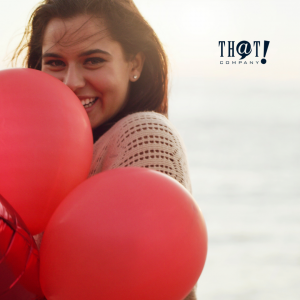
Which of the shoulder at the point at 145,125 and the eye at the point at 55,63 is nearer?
the shoulder at the point at 145,125

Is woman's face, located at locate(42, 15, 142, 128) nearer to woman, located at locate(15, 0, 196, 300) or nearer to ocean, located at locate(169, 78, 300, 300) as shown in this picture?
woman, located at locate(15, 0, 196, 300)

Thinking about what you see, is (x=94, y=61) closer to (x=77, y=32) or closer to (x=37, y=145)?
(x=77, y=32)

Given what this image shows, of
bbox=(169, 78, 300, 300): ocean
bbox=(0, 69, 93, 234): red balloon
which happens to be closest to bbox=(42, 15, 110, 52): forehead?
bbox=(0, 69, 93, 234): red balloon

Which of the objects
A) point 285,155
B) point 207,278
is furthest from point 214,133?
point 207,278

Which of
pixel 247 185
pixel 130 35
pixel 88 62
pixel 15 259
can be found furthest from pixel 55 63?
pixel 247 185

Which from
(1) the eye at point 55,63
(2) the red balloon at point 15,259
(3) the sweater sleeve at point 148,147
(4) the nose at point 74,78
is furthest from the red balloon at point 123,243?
(1) the eye at point 55,63

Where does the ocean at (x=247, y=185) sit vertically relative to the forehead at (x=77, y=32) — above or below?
below

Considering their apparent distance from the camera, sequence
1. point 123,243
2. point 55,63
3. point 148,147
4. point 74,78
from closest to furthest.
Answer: point 123,243
point 148,147
point 74,78
point 55,63

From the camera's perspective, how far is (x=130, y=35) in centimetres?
159

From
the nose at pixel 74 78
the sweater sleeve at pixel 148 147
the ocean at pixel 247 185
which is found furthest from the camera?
the ocean at pixel 247 185

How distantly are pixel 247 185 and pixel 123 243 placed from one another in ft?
15.6

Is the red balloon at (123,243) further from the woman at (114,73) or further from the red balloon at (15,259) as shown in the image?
the woman at (114,73)

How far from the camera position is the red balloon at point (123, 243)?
79 centimetres

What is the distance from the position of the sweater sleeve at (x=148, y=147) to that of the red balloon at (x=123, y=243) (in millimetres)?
344
